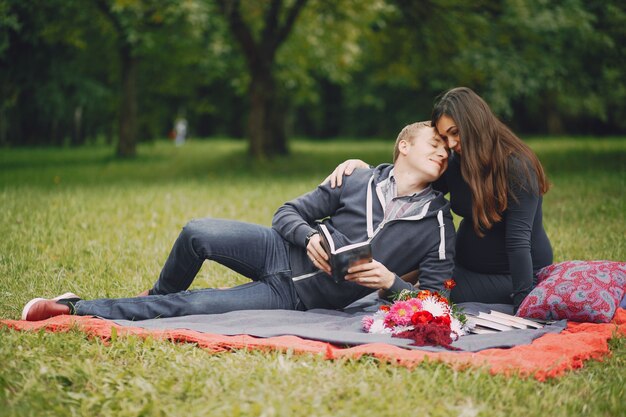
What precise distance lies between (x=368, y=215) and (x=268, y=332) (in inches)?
38.7

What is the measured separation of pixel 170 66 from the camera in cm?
2712

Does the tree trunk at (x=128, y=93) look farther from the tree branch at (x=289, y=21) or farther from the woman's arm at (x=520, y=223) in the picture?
the woman's arm at (x=520, y=223)

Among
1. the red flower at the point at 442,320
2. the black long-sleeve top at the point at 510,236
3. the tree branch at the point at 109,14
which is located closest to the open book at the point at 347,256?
the red flower at the point at 442,320

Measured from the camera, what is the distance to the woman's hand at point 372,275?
384 cm

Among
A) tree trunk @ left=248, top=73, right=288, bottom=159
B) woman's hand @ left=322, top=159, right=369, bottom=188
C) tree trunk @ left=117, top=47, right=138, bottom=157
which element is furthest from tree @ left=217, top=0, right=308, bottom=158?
woman's hand @ left=322, top=159, right=369, bottom=188

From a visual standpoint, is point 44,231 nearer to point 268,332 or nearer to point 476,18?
point 268,332

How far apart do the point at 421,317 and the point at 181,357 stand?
4.31 feet

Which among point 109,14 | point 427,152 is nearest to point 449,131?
point 427,152

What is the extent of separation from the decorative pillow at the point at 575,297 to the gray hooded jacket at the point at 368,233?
59 cm

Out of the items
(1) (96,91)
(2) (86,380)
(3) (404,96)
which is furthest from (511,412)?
(3) (404,96)

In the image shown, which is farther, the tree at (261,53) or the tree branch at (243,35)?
the tree at (261,53)

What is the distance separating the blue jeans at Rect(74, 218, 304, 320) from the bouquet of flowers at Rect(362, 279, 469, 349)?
2.40ft

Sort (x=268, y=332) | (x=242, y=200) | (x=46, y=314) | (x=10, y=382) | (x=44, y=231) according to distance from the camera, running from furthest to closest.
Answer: (x=242, y=200), (x=44, y=231), (x=46, y=314), (x=268, y=332), (x=10, y=382)

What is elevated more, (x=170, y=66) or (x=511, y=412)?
(x=170, y=66)
